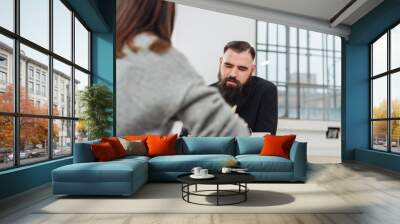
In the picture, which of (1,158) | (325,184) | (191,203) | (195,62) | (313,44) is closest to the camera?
(191,203)

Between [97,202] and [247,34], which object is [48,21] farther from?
[247,34]

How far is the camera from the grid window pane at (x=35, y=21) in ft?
16.8

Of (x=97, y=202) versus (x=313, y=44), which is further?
(x=313, y=44)

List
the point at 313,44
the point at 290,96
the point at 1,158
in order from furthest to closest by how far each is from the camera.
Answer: the point at 313,44
the point at 290,96
the point at 1,158

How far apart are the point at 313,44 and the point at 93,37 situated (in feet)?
20.6

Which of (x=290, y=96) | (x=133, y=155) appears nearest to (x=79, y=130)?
(x=133, y=155)

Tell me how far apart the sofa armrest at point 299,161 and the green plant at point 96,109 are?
386cm

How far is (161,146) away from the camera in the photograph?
631 centimetres

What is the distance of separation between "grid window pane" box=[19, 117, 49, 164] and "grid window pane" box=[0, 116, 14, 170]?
220 millimetres

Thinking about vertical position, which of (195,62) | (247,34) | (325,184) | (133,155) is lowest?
(325,184)

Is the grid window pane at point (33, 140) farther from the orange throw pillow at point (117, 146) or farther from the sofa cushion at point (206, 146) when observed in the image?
the sofa cushion at point (206, 146)

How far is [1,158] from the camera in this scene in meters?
4.53

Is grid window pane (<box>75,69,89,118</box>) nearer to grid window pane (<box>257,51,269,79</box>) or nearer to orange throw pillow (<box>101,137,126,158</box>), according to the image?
orange throw pillow (<box>101,137,126,158</box>)

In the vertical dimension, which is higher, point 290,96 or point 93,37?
point 93,37
